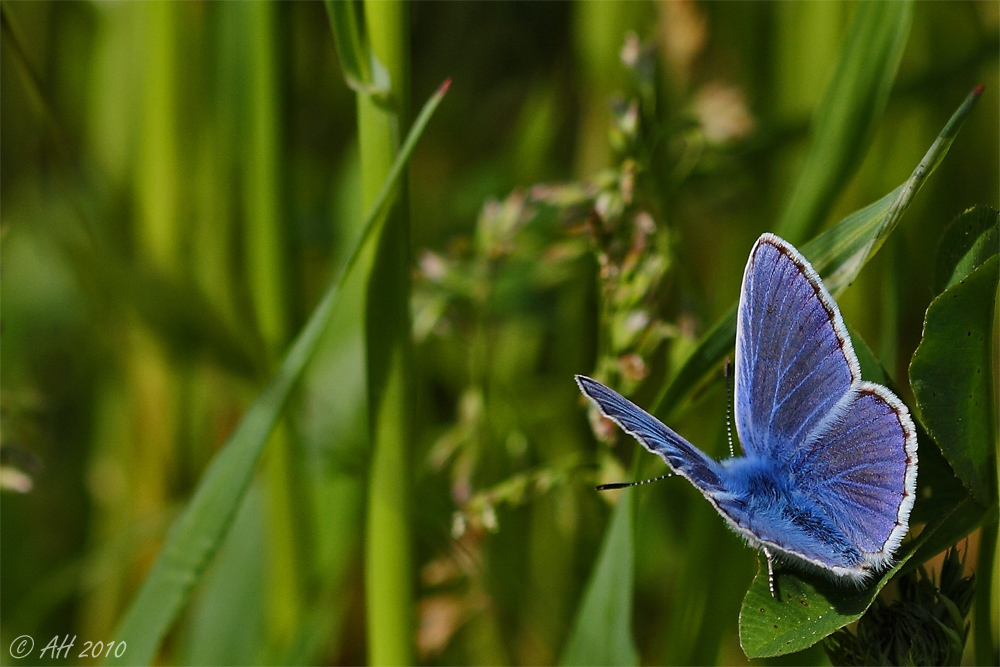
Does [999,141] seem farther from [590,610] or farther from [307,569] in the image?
[307,569]

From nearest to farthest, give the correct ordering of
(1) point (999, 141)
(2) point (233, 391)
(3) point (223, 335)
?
(3) point (223, 335)
(2) point (233, 391)
(1) point (999, 141)

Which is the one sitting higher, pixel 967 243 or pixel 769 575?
pixel 967 243

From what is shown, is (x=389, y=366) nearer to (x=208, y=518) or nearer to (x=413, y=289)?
(x=208, y=518)

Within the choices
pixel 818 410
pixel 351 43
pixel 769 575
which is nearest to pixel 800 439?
pixel 818 410

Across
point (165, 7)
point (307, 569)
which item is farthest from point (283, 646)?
point (165, 7)

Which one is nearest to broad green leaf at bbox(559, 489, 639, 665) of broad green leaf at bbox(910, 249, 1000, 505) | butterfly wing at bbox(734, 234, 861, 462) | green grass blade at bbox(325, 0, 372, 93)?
butterfly wing at bbox(734, 234, 861, 462)
